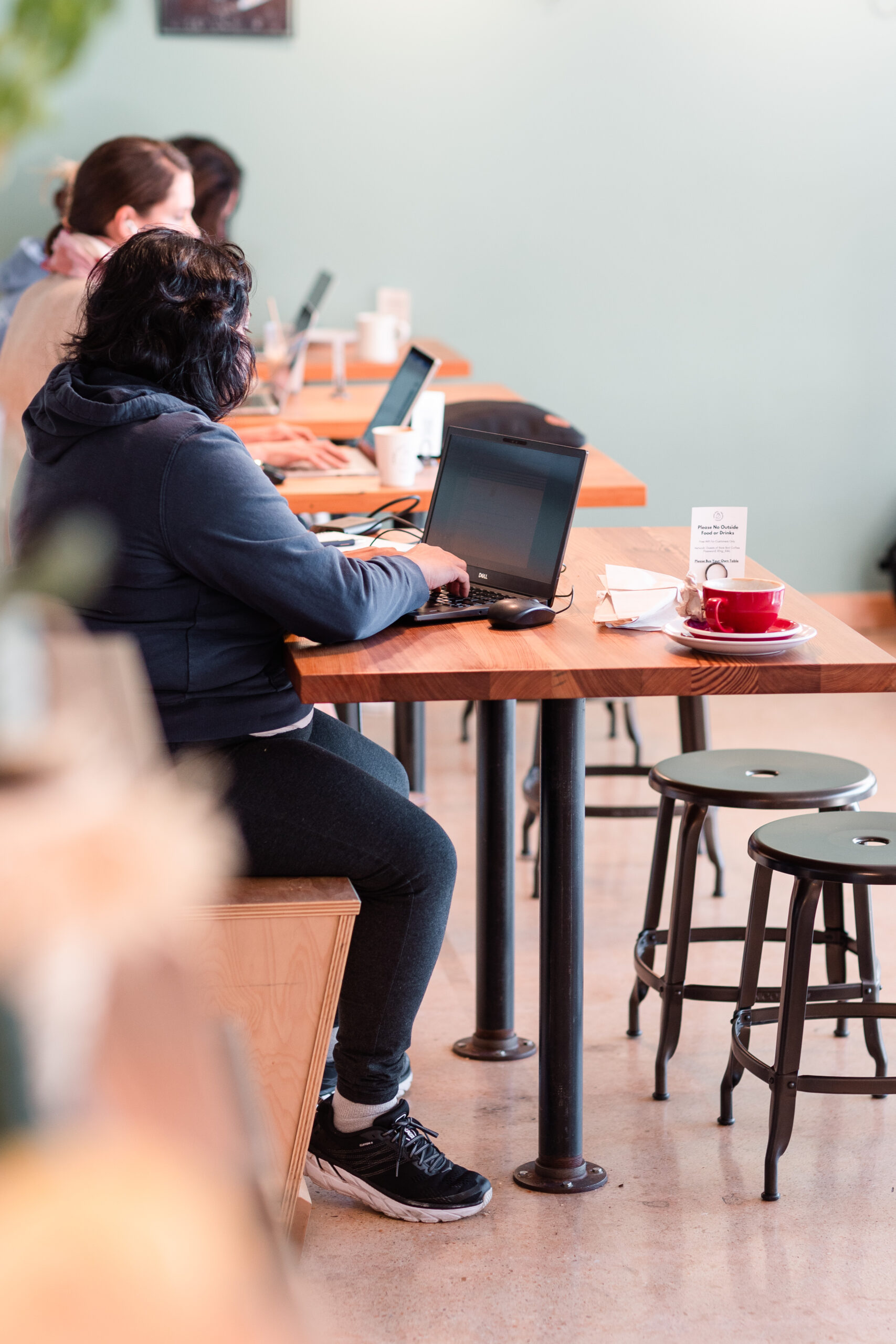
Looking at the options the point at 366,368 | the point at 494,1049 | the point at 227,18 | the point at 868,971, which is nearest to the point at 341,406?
the point at 366,368

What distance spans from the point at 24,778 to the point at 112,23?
211mm

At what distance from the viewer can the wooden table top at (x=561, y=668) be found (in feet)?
5.21

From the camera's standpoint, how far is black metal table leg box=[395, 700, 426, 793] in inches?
124

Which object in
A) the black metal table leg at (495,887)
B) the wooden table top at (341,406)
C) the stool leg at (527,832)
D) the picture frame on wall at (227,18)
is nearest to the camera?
the black metal table leg at (495,887)

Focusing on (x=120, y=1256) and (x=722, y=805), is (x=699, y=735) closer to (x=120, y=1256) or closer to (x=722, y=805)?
(x=722, y=805)

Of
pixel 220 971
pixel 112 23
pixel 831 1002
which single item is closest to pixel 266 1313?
pixel 112 23

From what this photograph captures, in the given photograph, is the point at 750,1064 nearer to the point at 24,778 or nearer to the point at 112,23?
the point at 24,778

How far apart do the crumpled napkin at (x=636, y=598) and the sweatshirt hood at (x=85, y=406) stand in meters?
0.57

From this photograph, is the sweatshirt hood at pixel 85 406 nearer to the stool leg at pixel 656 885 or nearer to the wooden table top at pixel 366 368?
the stool leg at pixel 656 885

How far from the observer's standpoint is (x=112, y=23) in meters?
0.33

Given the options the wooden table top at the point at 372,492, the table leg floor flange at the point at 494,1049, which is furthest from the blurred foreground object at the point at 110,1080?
the wooden table top at the point at 372,492

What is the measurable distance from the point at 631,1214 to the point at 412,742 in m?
1.48

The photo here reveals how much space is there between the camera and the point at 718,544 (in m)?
1.89

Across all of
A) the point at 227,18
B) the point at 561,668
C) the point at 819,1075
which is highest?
the point at 227,18
